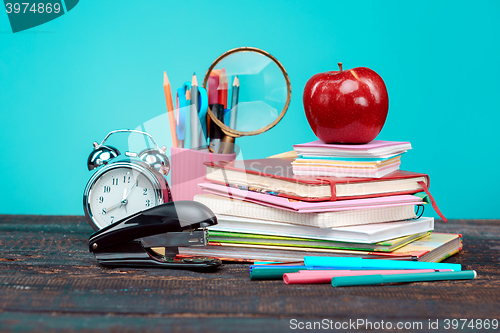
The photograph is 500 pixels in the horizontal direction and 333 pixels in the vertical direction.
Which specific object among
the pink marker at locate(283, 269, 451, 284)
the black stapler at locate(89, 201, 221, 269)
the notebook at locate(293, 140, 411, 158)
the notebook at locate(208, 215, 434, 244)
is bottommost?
the pink marker at locate(283, 269, 451, 284)

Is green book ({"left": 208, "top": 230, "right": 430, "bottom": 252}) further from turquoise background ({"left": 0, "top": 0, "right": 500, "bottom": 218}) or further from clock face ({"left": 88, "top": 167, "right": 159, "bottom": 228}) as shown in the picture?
turquoise background ({"left": 0, "top": 0, "right": 500, "bottom": 218})

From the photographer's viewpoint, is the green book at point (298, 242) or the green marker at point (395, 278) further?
the green book at point (298, 242)

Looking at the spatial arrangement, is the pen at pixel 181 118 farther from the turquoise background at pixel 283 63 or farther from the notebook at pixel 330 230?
the turquoise background at pixel 283 63

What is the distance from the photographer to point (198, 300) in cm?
54

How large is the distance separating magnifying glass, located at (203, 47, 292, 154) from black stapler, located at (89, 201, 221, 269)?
37 centimetres

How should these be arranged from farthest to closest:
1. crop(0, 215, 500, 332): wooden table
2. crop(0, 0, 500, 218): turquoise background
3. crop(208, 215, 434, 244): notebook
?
crop(0, 0, 500, 218): turquoise background → crop(208, 215, 434, 244): notebook → crop(0, 215, 500, 332): wooden table

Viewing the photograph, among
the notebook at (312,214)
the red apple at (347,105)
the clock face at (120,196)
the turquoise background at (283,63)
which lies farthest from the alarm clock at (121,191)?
the turquoise background at (283,63)

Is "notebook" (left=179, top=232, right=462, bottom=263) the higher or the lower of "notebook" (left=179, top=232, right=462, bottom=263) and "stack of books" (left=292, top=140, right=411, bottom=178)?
the lower

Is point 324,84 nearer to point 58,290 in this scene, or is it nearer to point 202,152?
point 202,152

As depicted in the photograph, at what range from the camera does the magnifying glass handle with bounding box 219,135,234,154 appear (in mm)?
1014

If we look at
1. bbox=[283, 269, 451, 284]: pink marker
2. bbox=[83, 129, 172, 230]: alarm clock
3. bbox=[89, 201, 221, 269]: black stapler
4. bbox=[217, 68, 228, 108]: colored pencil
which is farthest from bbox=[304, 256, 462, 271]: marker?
bbox=[217, 68, 228, 108]: colored pencil

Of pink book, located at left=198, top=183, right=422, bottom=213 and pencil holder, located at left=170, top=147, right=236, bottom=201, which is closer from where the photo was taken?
pink book, located at left=198, top=183, right=422, bottom=213

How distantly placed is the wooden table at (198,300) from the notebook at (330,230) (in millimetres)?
71

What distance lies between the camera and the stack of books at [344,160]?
2.58 feet
